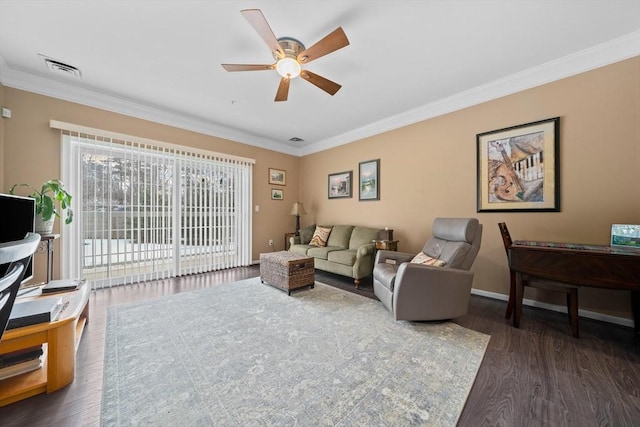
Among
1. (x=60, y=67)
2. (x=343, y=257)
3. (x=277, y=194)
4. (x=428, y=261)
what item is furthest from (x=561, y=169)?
(x=60, y=67)

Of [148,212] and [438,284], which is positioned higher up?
[148,212]

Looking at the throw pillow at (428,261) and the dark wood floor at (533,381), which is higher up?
the throw pillow at (428,261)

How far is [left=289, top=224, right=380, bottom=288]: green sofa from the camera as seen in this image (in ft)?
11.5

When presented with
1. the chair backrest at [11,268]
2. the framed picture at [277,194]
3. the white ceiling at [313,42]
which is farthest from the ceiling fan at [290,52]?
the framed picture at [277,194]

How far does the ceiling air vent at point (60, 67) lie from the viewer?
2.57 meters

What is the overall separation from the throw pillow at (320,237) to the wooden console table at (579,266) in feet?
9.60

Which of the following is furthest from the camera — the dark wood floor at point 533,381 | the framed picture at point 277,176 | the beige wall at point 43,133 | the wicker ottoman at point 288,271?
the framed picture at point 277,176

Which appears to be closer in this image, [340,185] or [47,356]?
[47,356]

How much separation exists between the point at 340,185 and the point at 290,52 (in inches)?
117

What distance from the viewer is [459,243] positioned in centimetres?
251

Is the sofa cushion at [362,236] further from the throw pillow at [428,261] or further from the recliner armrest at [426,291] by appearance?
the recliner armrest at [426,291]

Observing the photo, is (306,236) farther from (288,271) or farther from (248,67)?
(248,67)

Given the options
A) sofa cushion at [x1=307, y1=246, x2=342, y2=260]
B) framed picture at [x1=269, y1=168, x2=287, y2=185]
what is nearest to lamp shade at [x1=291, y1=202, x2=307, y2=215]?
framed picture at [x1=269, y1=168, x2=287, y2=185]

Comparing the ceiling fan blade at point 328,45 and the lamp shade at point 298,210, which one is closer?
the ceiling fan blade at point 328,45
